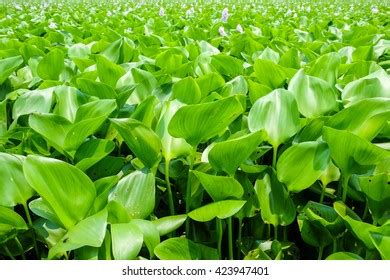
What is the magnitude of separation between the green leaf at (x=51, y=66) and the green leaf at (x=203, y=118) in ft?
2.58

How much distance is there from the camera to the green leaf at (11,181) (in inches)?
36.4

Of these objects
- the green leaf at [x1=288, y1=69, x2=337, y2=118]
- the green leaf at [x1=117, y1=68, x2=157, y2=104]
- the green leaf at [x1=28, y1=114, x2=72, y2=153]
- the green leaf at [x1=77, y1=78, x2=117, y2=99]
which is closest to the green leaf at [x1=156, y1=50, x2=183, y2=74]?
the green leaf at [x1=117, y1=68, x2=157, y2=104]

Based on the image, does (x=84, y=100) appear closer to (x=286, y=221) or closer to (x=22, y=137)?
(x=22, y=137)

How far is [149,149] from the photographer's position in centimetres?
98

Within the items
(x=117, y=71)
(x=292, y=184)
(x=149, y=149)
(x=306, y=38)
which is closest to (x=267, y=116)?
(x=292, y=184)

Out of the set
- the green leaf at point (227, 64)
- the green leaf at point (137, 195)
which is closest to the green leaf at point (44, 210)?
the green leaf at point (137, 195)

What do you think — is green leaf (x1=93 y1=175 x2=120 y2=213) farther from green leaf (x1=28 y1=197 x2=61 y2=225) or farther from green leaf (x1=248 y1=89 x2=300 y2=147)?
green leaf (x1=248 y1=89 x2=300 y2=147)

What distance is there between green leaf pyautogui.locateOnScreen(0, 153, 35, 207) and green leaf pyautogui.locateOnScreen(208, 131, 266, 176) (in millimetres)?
383

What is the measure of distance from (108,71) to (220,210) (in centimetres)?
73

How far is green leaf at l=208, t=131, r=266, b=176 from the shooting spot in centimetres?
89

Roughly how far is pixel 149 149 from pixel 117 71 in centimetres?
55

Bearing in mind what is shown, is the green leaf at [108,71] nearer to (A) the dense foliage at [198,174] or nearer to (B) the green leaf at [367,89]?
(A) the dense foliage at [198,174]

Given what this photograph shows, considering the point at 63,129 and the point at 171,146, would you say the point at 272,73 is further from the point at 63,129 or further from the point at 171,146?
the point at 63,129

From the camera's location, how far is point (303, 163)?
0.97 metres
